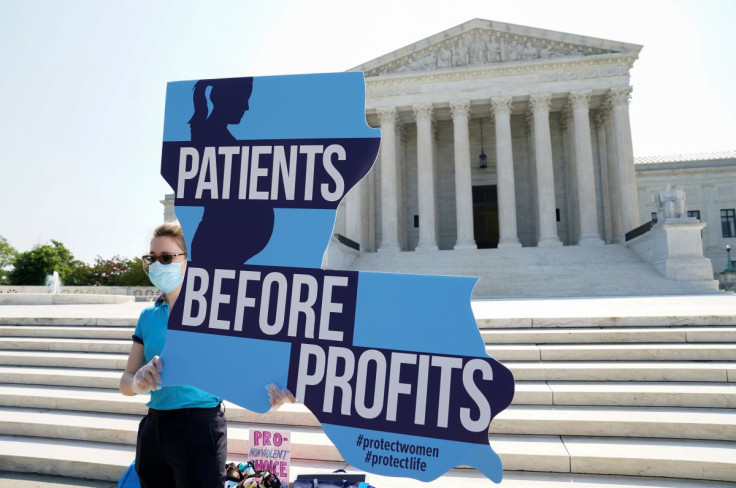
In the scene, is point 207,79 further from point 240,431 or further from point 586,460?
point 586,460

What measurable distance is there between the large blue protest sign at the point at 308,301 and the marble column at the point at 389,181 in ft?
91.6

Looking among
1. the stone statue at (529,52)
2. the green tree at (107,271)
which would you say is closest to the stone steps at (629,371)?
the stone statue at (529,52)

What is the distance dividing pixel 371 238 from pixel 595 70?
19456 millimetres

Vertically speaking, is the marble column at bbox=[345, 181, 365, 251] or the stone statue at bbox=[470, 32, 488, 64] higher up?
the stone statue at bbox=[470, 32, 488, 64]

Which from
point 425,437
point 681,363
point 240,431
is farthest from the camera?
point 681,363

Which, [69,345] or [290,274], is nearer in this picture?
[290,274]

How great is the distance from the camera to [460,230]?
3033cm

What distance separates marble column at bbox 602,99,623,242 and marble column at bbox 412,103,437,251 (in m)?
12.5

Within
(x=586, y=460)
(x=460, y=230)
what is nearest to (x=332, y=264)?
(x=460, y=230)

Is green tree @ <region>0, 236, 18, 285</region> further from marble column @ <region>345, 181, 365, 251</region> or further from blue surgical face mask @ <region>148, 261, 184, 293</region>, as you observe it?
blue surgical face mask @ <region>148, 261, 184, 293</region>

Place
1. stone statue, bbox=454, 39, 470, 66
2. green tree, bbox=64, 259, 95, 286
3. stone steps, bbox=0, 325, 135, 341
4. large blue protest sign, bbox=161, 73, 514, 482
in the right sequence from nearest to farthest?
large blue protest sign, bbox=161, 73, 514, 482
stone steps, bbox=0, 325, 135, 341
stone statue, bbox=454, 39, 470, 66
green tree, bbox=64, 259, 95, 286

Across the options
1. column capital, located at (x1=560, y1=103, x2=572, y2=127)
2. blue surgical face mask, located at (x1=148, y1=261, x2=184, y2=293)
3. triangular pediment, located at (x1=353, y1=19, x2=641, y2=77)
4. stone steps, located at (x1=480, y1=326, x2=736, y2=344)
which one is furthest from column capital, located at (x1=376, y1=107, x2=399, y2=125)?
blue surgical face mask, located at (x1=148, y1=261, x2=184, y2=293)

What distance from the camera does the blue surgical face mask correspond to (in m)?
2.92

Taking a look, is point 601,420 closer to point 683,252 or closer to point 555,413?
point 555,413
